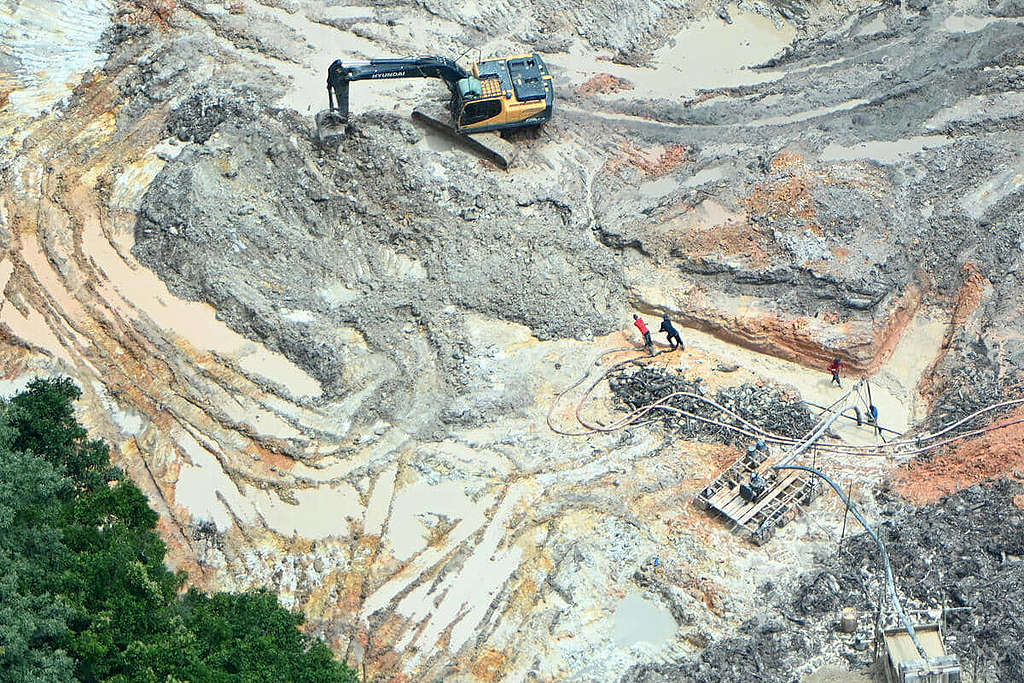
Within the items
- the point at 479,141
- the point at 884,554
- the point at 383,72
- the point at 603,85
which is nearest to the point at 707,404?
the point at 884,554

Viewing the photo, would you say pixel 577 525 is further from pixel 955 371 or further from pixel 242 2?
pixel 242 2

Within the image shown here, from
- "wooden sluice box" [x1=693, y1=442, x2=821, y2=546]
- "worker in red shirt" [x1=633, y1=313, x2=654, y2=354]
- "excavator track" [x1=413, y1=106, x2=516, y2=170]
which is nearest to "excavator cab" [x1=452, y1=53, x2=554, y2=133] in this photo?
"excavator track" [x1=413, y1=106, x2=516, y2=170]

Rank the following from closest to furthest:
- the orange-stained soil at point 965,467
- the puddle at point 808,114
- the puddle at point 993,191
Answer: the orange-stained soil at point 965,467
the puddle at point 993,191
the puddle at point 808,114

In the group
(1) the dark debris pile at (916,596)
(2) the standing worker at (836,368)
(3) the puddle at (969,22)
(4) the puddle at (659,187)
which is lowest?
(1) the dark debris pile at (916,596)

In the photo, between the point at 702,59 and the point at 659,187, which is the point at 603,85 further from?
the point at 659,187

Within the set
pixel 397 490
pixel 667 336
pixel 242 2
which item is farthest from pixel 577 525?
pixel 242 2

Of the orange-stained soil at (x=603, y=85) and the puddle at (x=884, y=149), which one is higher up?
the orange-stained soil at (x=603, y=85)

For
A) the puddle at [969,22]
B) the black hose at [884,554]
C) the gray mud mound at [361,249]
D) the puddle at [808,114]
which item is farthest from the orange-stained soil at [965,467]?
the puddle at [969,22]

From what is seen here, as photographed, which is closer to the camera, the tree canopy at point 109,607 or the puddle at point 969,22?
the tree canopy at point 109,607

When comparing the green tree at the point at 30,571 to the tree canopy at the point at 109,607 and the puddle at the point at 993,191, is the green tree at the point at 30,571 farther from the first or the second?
the puddle at the point at 993,191
